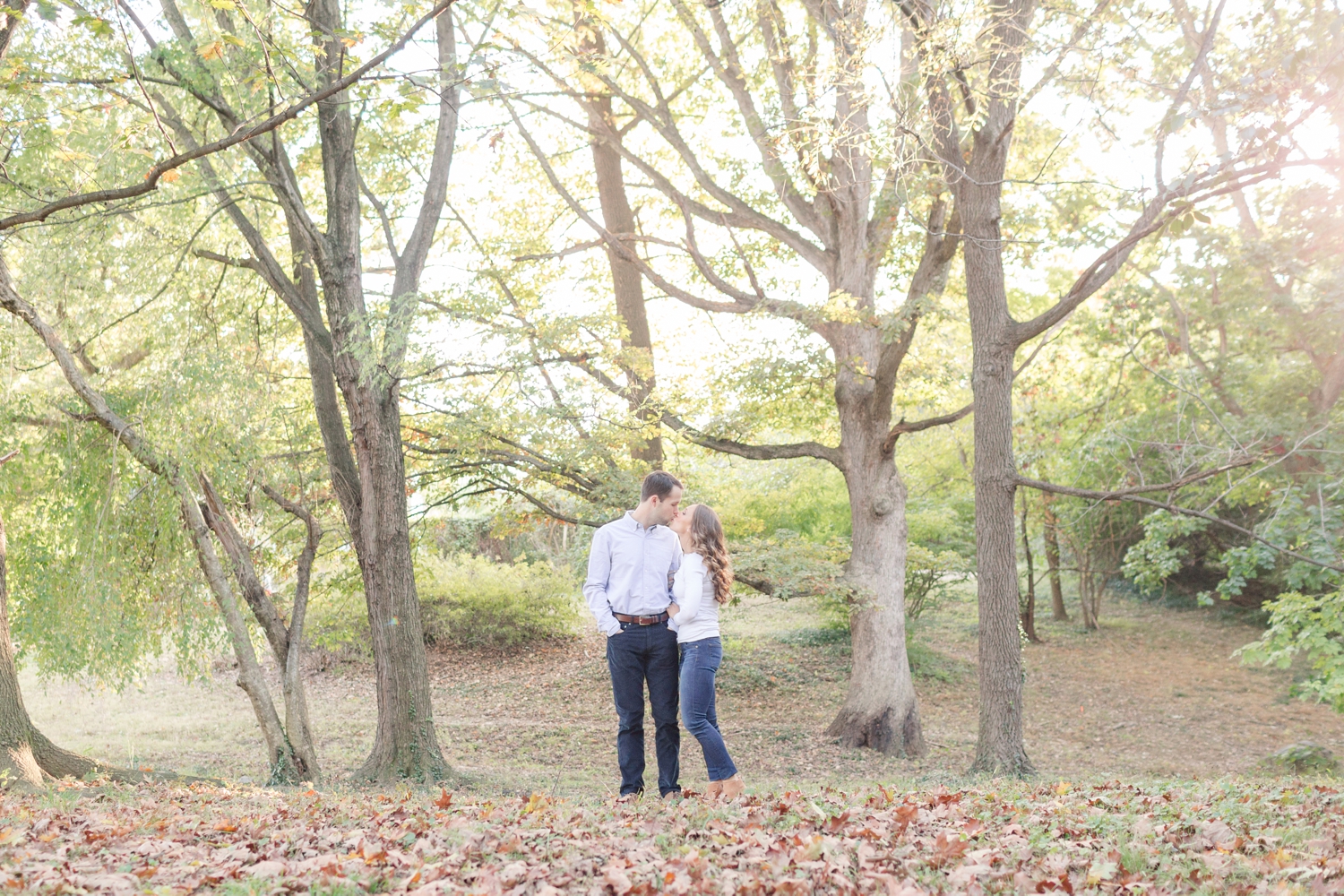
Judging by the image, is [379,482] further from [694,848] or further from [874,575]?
[874,575]

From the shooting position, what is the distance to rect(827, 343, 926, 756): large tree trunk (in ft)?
39.1

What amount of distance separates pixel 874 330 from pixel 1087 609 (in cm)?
1063

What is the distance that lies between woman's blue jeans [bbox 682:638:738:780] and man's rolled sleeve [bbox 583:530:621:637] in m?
0.46

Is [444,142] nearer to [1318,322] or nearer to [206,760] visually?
[206,760]

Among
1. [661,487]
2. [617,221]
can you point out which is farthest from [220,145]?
[617,221]

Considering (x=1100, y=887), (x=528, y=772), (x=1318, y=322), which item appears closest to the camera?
(x=1100, y=887)

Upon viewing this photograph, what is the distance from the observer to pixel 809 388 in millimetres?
12844

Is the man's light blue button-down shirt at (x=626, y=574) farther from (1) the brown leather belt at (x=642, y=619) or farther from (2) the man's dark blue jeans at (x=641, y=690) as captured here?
(2) the man's dark blue jeans at (x=641, y=690)

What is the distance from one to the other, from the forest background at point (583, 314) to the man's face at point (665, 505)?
2.75 metres

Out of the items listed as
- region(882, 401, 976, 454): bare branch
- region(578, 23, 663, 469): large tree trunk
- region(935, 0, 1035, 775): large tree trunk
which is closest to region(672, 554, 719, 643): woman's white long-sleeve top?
region(935, 0, 1035, 775): large tree trunk

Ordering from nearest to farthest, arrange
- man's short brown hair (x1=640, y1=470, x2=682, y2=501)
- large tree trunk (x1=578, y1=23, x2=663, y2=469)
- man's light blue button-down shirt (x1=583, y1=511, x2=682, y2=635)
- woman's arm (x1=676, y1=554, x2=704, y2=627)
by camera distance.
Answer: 1. woman's arm (x1=676, y1=554, x2=704, y2=627)
2. man's light blue button-down shirt (x1=583, y1=511, x2=682, y2=635)
3. man's short brown hair (x1=640, y1=470, x2=682, y2=501)
4. large tree trunk (x1=578, y1=23, x2=663, y2=469)

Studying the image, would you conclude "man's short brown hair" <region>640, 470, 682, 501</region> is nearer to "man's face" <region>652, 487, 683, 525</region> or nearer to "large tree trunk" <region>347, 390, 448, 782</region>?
"man's face" <region>652, 487, 683, 525</region>

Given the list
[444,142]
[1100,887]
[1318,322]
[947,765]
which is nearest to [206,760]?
[444,142]

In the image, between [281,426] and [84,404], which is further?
[281,426]
